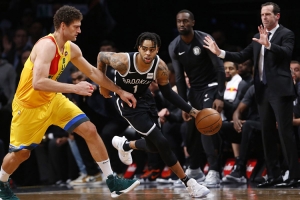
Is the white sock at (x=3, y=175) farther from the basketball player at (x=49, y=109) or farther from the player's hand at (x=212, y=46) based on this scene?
the player's hand at (x=212, y=46)

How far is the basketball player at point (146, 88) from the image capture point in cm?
729

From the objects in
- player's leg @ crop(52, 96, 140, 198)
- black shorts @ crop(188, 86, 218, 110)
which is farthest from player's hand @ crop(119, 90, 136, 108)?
black shorts @ crop(188, 86, 218, 110)

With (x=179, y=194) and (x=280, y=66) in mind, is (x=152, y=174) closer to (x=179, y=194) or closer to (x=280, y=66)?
(x=179, y=194)

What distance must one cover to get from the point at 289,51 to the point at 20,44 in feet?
17.8

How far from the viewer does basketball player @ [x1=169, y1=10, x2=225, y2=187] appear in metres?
8.83

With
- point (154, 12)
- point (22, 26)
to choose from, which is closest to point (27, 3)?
point (22, 26)

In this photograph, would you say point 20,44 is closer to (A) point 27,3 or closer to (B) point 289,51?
(A) point 27,3

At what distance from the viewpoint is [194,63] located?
9.02 meters

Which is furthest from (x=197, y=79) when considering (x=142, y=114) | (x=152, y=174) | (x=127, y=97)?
(x=127, y=97)

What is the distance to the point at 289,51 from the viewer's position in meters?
8.19

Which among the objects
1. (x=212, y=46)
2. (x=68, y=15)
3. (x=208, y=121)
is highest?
(x=68, y=15)

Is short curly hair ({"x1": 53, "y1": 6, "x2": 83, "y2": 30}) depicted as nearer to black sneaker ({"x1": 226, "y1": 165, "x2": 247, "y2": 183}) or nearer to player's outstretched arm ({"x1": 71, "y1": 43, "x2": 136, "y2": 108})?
player's outstretched arm ({"x1": 71, "y1": 43, "x2": 136, "y2": 108})

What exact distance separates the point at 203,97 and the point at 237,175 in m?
1.17

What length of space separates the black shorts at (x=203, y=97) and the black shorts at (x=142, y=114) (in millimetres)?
1237
